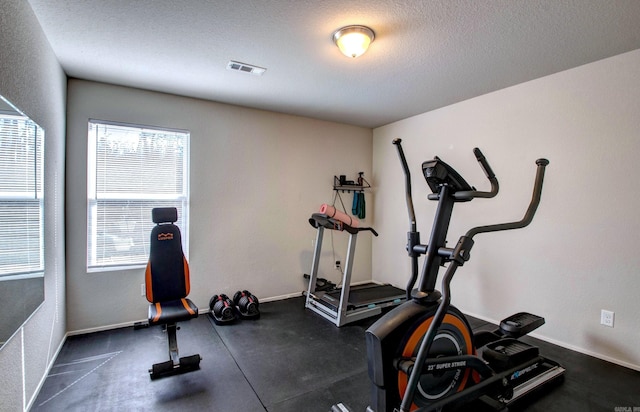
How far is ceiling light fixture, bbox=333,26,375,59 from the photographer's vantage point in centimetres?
223

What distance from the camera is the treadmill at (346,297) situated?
11.6 feet

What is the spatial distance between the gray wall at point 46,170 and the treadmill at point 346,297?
2.50 m

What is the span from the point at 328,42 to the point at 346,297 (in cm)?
258

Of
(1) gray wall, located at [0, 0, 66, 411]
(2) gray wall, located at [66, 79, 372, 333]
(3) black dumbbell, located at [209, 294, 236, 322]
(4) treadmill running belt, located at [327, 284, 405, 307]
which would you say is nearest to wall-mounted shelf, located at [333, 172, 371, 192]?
(2) gray wall, located at [66, 79, 372, 333]

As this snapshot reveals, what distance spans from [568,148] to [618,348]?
178cm

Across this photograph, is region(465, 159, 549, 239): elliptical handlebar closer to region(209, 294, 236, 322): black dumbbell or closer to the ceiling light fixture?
the ceiling light fixture

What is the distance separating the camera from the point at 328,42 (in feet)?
7.99

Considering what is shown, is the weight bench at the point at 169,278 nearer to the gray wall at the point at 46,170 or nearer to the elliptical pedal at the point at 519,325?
the gray wall at the point at 46,170

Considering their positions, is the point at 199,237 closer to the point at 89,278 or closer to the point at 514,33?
the point at 89,278

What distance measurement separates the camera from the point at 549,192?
3.04 metres

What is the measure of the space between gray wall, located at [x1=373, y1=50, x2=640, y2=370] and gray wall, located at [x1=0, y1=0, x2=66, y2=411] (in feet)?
13.2

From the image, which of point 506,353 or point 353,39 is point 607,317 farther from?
point 353,39

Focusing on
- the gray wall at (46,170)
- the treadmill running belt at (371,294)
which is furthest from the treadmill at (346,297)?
the gray wall at (46,170)

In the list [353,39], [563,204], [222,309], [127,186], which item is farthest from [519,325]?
[127,186]
